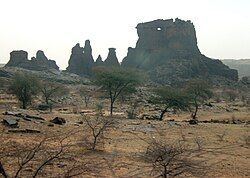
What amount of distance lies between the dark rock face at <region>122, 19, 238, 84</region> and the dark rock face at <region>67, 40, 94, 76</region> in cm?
1105

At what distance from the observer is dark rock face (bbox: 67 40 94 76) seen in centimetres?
11000

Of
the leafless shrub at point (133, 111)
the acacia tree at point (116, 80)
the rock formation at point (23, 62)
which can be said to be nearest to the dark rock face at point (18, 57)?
the rock formation at point (23, 62)

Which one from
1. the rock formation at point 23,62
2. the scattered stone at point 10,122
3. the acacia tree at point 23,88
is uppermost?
the rock formation at point 23,62

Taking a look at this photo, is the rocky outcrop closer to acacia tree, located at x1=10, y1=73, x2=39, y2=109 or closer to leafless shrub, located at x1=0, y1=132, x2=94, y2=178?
acacia tree, located at x1=10, y1=73, x2=39, y2=109

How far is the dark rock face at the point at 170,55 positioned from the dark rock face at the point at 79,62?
11052 millimetres

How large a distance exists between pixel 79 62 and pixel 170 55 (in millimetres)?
25594

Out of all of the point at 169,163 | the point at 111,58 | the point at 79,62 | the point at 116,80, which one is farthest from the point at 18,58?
the point at 169,163

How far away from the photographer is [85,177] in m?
15.8

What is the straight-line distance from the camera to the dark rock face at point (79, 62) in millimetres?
110000

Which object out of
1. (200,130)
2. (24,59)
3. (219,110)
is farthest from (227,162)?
(24,59)

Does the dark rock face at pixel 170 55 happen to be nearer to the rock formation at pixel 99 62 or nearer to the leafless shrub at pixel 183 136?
the rock formation at pixel 99 62

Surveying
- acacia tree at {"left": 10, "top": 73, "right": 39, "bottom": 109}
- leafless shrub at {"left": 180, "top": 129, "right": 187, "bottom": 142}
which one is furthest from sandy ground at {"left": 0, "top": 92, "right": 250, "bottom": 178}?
Answer: acacia tree at {"left": 10, "top": 73, "right": 39, "bottom": 109}

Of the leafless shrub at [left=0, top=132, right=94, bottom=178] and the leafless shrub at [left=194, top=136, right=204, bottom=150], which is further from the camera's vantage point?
the leafless shrub at [left=194, top=136, right=204, bottom=150]

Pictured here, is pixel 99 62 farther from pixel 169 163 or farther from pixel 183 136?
pixel 169 163
